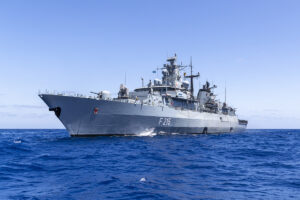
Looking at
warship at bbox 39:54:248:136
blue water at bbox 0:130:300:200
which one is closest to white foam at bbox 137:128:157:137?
warship at bbox 39:54:248:136

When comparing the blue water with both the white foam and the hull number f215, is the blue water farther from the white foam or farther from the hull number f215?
the hull number f215

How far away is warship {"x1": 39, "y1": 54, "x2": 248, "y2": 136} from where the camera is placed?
72.9ft

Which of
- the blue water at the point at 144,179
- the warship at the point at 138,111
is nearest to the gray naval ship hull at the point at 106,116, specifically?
the warship at the point at 138,111

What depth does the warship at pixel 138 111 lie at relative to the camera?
22219 mm

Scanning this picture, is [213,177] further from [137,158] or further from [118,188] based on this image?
[137,158]

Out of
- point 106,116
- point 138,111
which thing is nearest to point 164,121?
point 138,111

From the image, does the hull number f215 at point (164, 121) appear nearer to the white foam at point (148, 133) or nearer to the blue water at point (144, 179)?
the white foam at point (148, 133)

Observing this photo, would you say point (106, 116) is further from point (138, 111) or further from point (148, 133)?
point (148, 133)

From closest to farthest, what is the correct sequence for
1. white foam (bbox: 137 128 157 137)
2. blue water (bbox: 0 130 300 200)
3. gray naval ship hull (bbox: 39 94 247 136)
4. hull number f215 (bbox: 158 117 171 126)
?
blue water (bbox: 0 130 300 200)
gray naval ship hull (bbox: 39 94 247 136)
white foam (bbox: 137 128 157 137)
hull number f215 (bbox: 158 117 171 126)

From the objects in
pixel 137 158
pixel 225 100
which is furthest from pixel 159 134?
pixel 225 100

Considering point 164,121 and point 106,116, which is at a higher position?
point 106,116

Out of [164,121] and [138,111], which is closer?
[138,111]

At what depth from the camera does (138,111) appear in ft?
80.8

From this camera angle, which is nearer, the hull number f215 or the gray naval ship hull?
the gray naval ship hull
